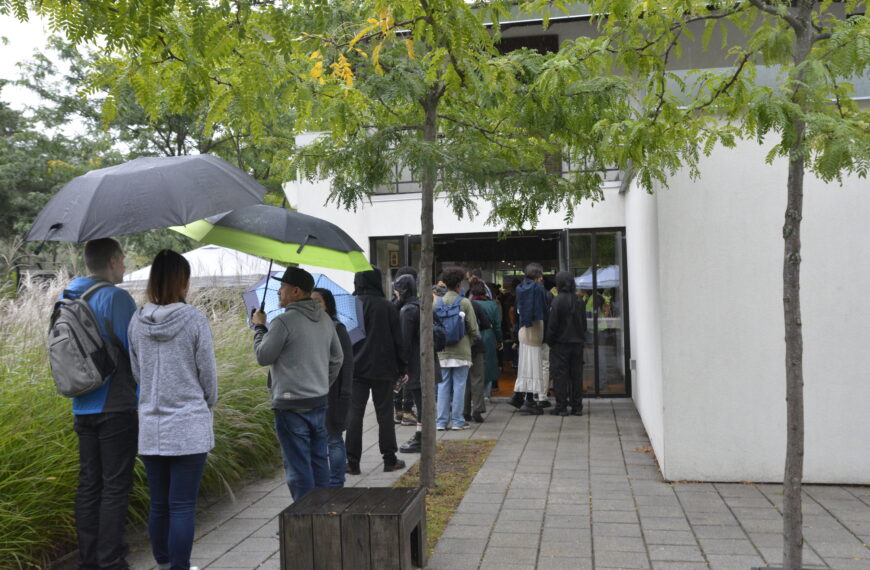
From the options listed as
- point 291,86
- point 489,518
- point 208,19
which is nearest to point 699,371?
point 489,518

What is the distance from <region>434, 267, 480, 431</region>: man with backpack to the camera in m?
9.46

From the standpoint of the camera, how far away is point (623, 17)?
4.72m

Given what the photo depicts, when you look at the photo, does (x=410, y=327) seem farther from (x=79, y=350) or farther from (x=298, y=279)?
(x=79, y=350)

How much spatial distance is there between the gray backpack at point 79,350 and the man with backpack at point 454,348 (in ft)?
17.9

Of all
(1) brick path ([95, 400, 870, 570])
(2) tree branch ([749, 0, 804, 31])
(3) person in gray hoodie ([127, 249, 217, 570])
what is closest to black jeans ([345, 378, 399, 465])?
(1) brick path ([95, 400, 870, 570])

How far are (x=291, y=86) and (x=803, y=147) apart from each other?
2966 mm

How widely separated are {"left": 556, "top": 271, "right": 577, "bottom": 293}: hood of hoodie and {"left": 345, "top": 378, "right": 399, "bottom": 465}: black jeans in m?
3.89

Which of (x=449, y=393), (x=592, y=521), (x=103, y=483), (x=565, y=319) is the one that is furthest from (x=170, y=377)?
(x=565, y=319)

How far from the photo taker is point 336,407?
5938mm

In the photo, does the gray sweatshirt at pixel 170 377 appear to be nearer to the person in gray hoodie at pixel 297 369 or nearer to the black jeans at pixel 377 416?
the person in gray hoodie at pixel 297 369

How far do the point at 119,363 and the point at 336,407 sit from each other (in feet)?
6.51

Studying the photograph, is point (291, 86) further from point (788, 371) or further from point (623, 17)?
point (788, 371)

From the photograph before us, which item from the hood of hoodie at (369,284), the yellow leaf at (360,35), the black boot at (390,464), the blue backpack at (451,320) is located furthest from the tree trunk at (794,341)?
the blue backpack at (451,320)

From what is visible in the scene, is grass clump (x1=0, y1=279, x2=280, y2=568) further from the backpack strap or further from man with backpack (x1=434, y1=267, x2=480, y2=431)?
man with backpack (x1=434, y1=267, x2=480, y2=431)
